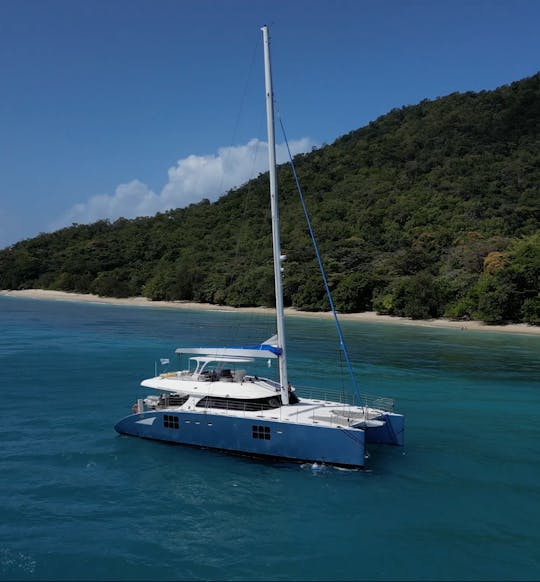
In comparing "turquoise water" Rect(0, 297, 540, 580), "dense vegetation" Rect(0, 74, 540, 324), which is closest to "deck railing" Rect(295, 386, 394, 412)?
"turquoise water" Rect(0, 297, 540, 580)

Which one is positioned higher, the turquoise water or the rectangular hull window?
the rectangular hull window

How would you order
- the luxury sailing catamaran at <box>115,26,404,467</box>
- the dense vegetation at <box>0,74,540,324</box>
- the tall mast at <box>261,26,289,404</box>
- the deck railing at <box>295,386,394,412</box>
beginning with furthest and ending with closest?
the dense vegetation at <box>0,74,540,324</box>
the deck railing at <box>295,386,394,412</box>
the tall mast at <box>261,26,289,404</box>
the luxury sailing catamaran at <box>115,26,404,467</box>

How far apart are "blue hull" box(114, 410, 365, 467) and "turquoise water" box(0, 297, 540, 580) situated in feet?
1.45

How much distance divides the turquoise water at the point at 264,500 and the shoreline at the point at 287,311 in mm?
36635

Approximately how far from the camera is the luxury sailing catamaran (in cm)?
1942

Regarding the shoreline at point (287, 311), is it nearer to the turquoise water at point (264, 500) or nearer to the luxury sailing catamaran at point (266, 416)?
the turquoise water at point (264, 500)

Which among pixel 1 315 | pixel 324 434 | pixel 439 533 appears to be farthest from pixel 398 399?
pixel 1 315

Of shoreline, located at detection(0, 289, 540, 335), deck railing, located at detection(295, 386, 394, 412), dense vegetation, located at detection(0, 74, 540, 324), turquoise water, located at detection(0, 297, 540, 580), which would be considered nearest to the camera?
turquoise water, located at detection(0, 297, 540, 580)

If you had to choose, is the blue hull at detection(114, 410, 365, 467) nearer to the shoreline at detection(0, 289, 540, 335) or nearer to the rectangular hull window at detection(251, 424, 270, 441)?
the rectangular hull window at detection(251, 424, 270, 441)

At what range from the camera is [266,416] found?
2033 centimetres

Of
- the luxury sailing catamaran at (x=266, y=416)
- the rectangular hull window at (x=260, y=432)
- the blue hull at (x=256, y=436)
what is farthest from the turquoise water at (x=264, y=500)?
the rectangular hull window at (x=260, y=432)

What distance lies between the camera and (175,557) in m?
14.1

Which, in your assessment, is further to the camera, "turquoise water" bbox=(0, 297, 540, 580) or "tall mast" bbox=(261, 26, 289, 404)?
"tall mast" bbox=(261, 26, 289, 404)

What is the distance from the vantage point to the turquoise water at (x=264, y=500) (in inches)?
547
